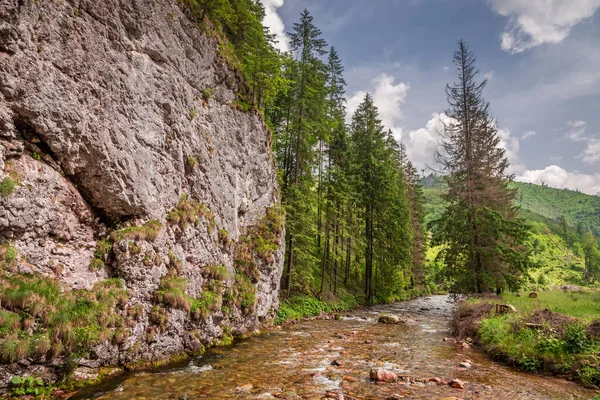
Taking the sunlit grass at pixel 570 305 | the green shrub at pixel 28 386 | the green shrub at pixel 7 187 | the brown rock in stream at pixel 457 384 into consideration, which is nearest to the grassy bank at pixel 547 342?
the sunlit grass at pixel 570 305

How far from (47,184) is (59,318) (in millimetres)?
3759

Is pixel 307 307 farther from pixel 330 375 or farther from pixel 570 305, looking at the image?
pixel 570 305

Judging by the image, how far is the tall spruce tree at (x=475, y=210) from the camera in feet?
67.2

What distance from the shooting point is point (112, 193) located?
994 cm

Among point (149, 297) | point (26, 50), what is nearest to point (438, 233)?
point (149, 297)

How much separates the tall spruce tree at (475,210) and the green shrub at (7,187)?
2345 cm

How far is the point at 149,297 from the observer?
32.5 feet

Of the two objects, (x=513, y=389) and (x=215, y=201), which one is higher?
(x=215, y=201)

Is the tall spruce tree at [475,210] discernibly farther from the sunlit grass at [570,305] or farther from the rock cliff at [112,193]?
the rock cliff at [112,193]

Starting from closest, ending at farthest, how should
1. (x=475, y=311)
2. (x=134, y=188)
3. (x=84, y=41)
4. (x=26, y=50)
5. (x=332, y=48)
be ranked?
1. (x=26, y=50)
2. (x=84, y=41)
3. (x=134, y=188)
4. (x=475, y=311)
5. (x=332, y=48)

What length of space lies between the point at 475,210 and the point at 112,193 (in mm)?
22206

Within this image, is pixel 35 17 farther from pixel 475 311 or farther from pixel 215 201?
pixel 475 311

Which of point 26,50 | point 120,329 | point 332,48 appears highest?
point 332,48

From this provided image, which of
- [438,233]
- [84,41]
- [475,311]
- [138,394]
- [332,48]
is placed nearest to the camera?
[138,394]
